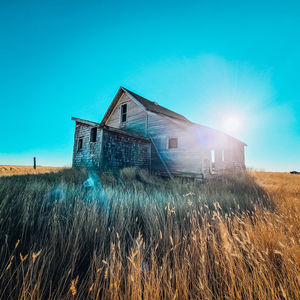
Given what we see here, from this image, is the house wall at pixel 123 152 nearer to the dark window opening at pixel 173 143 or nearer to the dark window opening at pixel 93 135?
the dark window opening at pixel 93 135

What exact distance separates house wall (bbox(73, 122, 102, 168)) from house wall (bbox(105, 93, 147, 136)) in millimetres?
4588

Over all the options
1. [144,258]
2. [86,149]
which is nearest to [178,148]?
[86,149]

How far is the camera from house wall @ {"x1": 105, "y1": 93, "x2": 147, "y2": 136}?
14.9 meters

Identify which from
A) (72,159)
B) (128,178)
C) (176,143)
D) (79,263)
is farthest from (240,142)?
(79,263)

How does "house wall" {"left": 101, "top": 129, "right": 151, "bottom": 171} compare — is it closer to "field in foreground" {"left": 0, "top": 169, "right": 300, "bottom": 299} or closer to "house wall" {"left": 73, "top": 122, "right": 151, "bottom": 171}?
"house wall" {"left": 73, "top": 122, "right": 151, "bottom": 171}

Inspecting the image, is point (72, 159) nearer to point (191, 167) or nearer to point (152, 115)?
point (152, 115)

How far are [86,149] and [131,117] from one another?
19.5 ft

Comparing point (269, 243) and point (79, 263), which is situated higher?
point (269, 243)

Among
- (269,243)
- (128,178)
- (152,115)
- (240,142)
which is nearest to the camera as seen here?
(269,243)

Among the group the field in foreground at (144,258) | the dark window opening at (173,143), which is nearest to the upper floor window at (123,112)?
the dark window opening at (173,143)

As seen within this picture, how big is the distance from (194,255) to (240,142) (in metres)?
21.4

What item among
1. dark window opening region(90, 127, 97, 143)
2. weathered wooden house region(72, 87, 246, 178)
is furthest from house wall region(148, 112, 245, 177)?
dark window opening region(90, 127, 97, 143)

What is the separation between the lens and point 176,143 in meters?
12.9

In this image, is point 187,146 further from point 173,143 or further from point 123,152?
point 123,152
